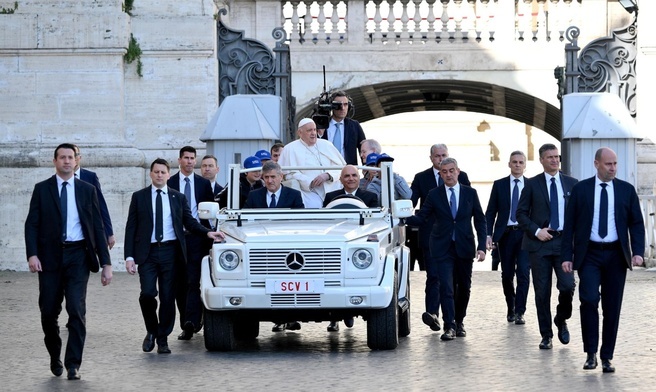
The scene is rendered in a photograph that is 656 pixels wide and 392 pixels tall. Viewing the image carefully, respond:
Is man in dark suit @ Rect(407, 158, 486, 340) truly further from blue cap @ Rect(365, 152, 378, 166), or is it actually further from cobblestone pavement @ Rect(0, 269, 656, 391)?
blue cap @ Rect(365, 152, 378, 166)

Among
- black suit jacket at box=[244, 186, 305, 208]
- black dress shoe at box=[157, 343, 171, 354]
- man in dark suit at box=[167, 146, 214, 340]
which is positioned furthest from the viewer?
man in dark suit at box=[167, 146, 214, 340]

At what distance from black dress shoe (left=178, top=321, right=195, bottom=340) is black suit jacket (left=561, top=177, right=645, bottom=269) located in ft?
12.1

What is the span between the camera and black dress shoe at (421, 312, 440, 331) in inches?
552

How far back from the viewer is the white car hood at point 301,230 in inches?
491

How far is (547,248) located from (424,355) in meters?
1.50

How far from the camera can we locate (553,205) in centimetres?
1339

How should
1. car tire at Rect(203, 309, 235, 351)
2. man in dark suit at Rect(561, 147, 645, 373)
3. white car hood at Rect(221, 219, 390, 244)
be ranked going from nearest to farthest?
man in dark suit at Rect(561, 147, 645, 373) < white car hood at Rect(221, 219, 390, 244) < car tire at Rect(203, 309, 235, 351)

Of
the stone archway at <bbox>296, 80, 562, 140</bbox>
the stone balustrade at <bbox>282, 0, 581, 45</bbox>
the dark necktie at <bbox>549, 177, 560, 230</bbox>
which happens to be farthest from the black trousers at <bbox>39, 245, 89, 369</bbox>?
the stone archway at <bbox>296, 80, 562, 140</bbox>

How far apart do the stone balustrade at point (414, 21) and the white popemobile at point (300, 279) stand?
1784cm

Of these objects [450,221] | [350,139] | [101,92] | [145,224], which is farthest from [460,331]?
[101,92]

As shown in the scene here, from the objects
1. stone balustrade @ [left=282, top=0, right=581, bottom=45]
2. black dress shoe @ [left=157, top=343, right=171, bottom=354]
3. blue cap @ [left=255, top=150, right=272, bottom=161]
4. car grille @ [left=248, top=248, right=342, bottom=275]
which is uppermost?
stone balustrade @ [left=282, top=0, right=581, bottom=45]

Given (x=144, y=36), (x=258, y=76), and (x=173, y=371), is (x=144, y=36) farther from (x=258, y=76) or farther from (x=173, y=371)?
(x=173, y=371)

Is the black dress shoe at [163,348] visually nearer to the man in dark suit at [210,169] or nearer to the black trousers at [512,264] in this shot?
the man in dark suit at [210,169]

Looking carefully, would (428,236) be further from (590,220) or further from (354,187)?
(590,220)
